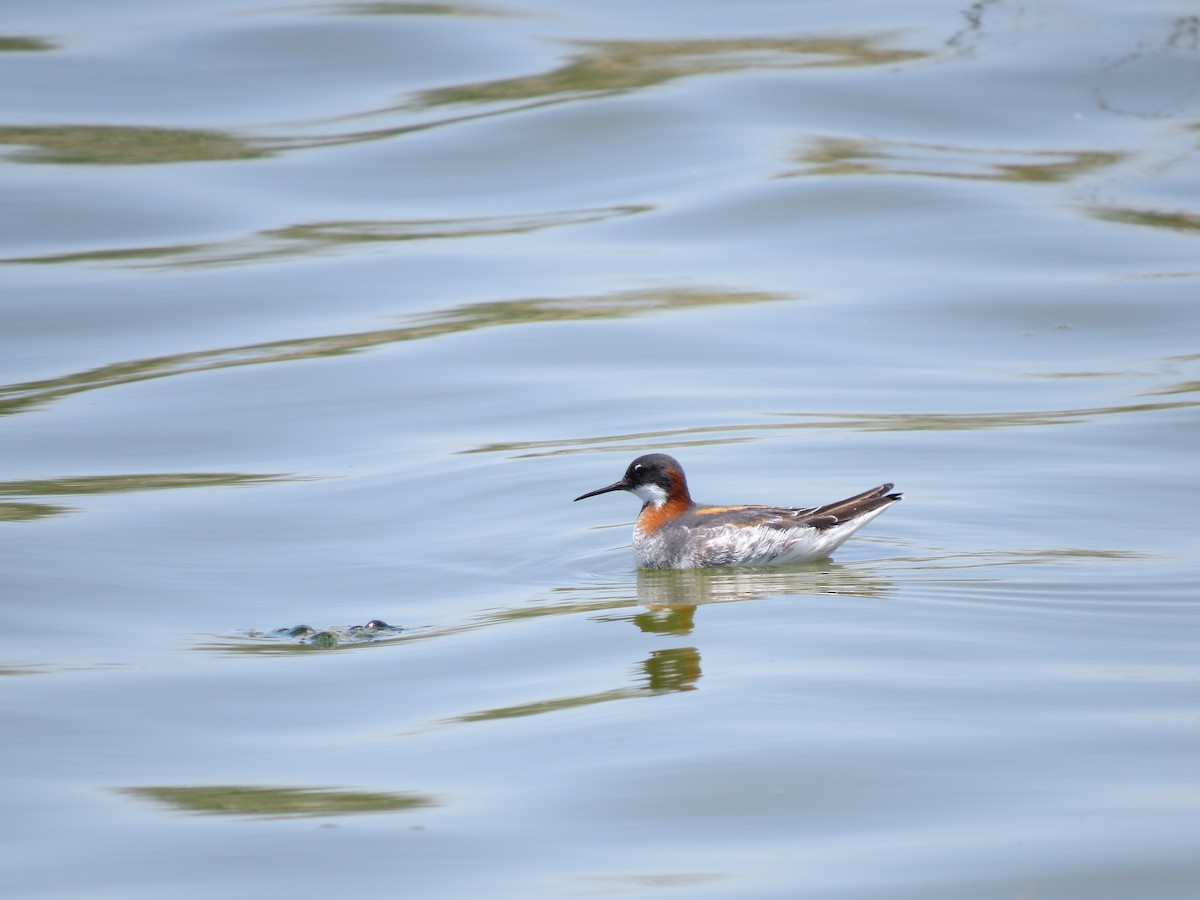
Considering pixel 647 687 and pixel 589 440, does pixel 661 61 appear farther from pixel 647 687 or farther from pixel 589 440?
pixel 647 687

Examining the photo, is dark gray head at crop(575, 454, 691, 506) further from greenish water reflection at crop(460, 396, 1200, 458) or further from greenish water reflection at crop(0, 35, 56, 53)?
greenish water reflection at crop(0, 35, 56, 53)

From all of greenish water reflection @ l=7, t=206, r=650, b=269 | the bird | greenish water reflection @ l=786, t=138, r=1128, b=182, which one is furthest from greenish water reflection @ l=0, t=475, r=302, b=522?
greenish water reflection @ l=786, t=138, r=1128, b=182

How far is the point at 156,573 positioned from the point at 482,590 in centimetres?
216

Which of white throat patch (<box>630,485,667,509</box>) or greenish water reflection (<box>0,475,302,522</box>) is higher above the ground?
white throat patch (<box>630,485,667,509</box>)

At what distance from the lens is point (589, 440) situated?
1400 centimetres

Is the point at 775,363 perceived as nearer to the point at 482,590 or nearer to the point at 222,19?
the point at 482,590

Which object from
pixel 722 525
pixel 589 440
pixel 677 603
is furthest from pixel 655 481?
pixel 589 440

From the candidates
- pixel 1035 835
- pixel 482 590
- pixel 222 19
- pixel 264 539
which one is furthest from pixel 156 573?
pixel 222 19

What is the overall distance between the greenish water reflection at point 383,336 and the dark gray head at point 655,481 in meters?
5.58

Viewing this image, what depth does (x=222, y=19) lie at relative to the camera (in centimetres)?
2925

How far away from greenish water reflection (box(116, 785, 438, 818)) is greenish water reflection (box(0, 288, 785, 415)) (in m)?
8.62

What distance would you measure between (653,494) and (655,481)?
91 millimetres

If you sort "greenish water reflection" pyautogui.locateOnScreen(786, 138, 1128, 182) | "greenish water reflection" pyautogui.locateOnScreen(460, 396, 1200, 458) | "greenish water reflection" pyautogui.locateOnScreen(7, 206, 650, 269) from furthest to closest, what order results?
"greenish water reflection" pyautogui.locateOnScreen(786, 138, 1128, 182) < "greenish water reflection" pyautogui.locateOnScreen(7, 206, 650, 269) < "greenish water reflection" pyautogui.locateOnScreen(460, 396, 1200, 458)

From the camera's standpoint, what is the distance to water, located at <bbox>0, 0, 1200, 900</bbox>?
717 centimetres
